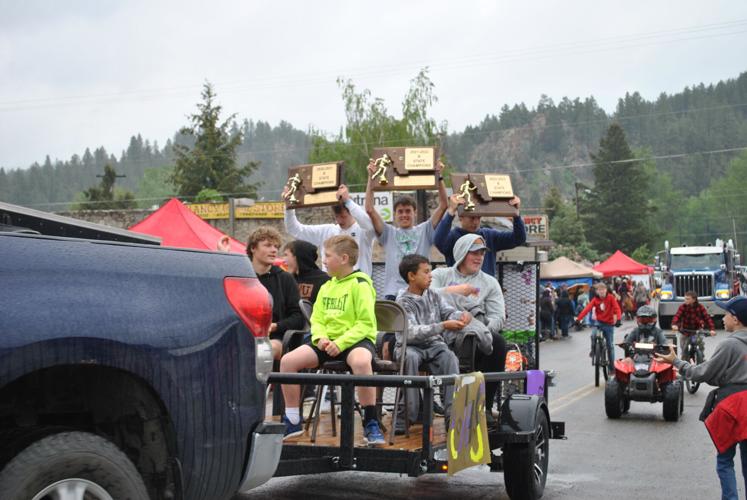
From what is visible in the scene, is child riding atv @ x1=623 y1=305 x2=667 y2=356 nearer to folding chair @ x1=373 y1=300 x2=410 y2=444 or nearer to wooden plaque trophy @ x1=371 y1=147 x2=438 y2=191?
wooden plaque trophy @ x1=371 y1=147 x2=438 y2=191

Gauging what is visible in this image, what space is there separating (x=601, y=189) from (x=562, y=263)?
74828mm

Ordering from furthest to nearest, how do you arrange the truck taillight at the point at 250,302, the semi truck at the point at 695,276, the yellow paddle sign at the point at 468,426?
the semi truck at the point at 695,276, the yellow paddle sign at the point at 468,426, the truck taillight at the point at 250,302

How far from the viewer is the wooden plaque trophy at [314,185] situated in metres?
9.37

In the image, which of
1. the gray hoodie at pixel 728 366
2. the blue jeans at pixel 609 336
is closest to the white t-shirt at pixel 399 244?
the gray hoodie at pixel 728 366

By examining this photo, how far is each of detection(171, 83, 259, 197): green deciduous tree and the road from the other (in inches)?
2911

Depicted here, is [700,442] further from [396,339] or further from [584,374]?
[584,374]

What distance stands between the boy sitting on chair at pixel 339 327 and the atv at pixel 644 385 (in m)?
8.12

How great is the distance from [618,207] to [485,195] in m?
116

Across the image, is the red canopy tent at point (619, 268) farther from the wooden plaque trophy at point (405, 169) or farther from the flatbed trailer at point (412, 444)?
the flatbed trailer at point (412, 444)

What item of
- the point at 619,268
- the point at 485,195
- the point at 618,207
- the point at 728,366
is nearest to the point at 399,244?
the point at 485,195

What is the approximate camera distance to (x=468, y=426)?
715cm

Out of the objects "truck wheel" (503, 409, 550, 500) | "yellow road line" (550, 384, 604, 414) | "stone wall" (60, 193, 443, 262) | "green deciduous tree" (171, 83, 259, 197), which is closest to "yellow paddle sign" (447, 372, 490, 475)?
"truck wheel" (503, 409, 550, 500)

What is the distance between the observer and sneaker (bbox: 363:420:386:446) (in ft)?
22.5

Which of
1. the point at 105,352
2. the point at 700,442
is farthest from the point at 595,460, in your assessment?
the point at 105,352
